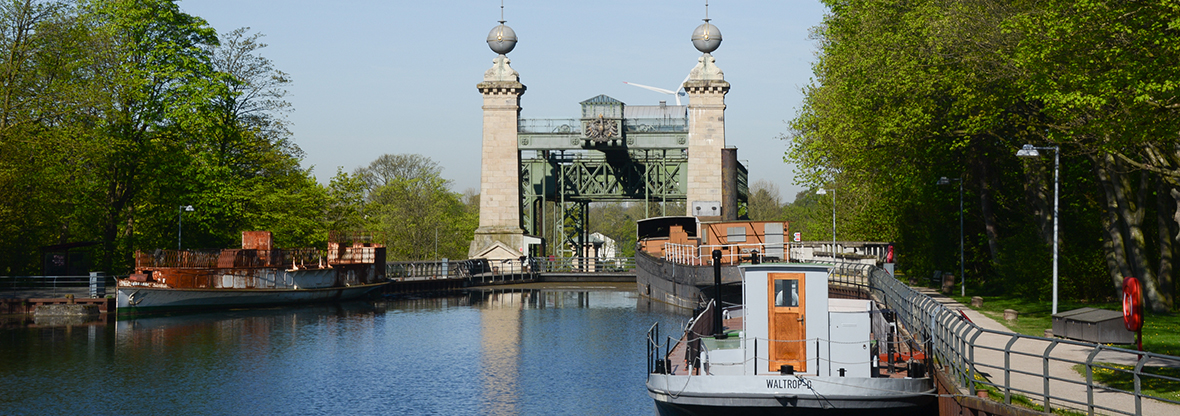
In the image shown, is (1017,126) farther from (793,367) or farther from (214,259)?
(214,259)

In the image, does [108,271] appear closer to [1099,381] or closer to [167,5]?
[167,5]

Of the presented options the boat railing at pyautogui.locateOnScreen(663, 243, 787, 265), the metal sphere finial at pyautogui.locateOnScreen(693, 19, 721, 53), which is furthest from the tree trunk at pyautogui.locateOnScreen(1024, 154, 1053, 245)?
the metal sphere finial at pyautogui.locateOnScreen(693, 19, 721, 53)

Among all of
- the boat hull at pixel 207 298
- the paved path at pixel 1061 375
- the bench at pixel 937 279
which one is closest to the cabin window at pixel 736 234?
the bench at pixel 937 279

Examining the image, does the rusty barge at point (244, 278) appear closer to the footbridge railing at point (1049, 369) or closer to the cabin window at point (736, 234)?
the cabin window at point (736, 234)

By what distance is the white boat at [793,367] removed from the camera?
58.2 ft

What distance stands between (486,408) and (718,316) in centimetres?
571

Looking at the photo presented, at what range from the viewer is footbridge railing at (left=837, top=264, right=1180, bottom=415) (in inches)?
531

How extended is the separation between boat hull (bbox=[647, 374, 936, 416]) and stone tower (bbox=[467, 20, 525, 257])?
54589 millimetres

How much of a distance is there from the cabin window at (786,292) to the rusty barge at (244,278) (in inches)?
1322

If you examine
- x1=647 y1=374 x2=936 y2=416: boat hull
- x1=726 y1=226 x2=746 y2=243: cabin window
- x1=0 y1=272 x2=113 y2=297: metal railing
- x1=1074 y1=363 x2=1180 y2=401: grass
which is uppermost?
x1=726 y1=226 x2=746 y2=243: cabin window

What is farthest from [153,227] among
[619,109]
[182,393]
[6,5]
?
[182,393]

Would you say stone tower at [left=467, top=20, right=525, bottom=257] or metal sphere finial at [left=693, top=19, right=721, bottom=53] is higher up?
metal sphere finial at [left=693, top=19, right=721, bottom=53]

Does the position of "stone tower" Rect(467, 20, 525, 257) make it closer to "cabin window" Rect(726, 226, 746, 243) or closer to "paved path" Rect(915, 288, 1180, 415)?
"cabin window" Rect(726, 226, 746, 243)

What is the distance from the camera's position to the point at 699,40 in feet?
235
